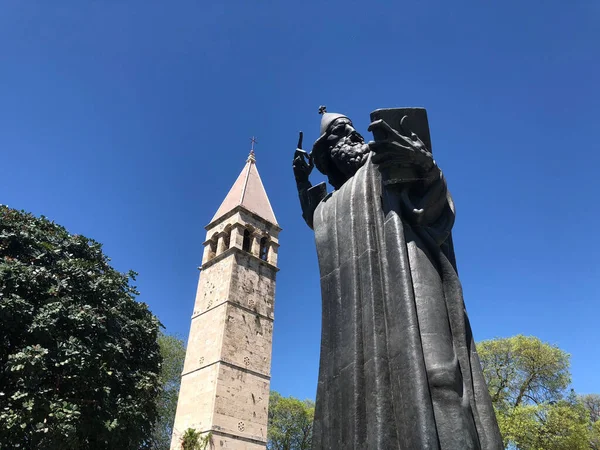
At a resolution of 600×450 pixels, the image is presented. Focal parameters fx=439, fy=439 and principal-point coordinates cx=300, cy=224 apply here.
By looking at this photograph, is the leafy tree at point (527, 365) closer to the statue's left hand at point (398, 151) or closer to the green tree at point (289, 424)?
the green tree at point (289, 424)

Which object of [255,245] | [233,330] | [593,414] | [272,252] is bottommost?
[593,414]

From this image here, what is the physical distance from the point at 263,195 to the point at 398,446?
32.9 m

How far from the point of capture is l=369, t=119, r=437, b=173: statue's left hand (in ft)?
9.30

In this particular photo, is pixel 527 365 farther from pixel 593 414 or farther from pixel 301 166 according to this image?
pixel 301 166

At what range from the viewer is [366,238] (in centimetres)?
287

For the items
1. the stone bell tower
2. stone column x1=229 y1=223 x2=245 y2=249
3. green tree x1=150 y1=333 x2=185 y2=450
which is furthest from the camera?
stone column x1=229 y1=223 x2=245 y2=249

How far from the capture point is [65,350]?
9102 mm

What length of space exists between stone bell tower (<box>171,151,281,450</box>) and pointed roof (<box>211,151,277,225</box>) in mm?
103

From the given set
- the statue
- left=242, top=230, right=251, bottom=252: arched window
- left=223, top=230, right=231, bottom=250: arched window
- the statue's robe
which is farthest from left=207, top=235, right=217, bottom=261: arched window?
the statue's robe

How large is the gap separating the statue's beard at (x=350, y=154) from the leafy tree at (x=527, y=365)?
64.2ft

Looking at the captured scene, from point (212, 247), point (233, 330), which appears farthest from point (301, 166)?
point (212, 247)

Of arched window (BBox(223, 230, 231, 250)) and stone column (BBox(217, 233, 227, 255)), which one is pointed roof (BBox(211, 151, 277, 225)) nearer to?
arched window (BBox(223, 230, 231, 250))

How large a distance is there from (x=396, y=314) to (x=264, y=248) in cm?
2958

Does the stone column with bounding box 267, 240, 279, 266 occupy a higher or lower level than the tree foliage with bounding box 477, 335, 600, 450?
higher
